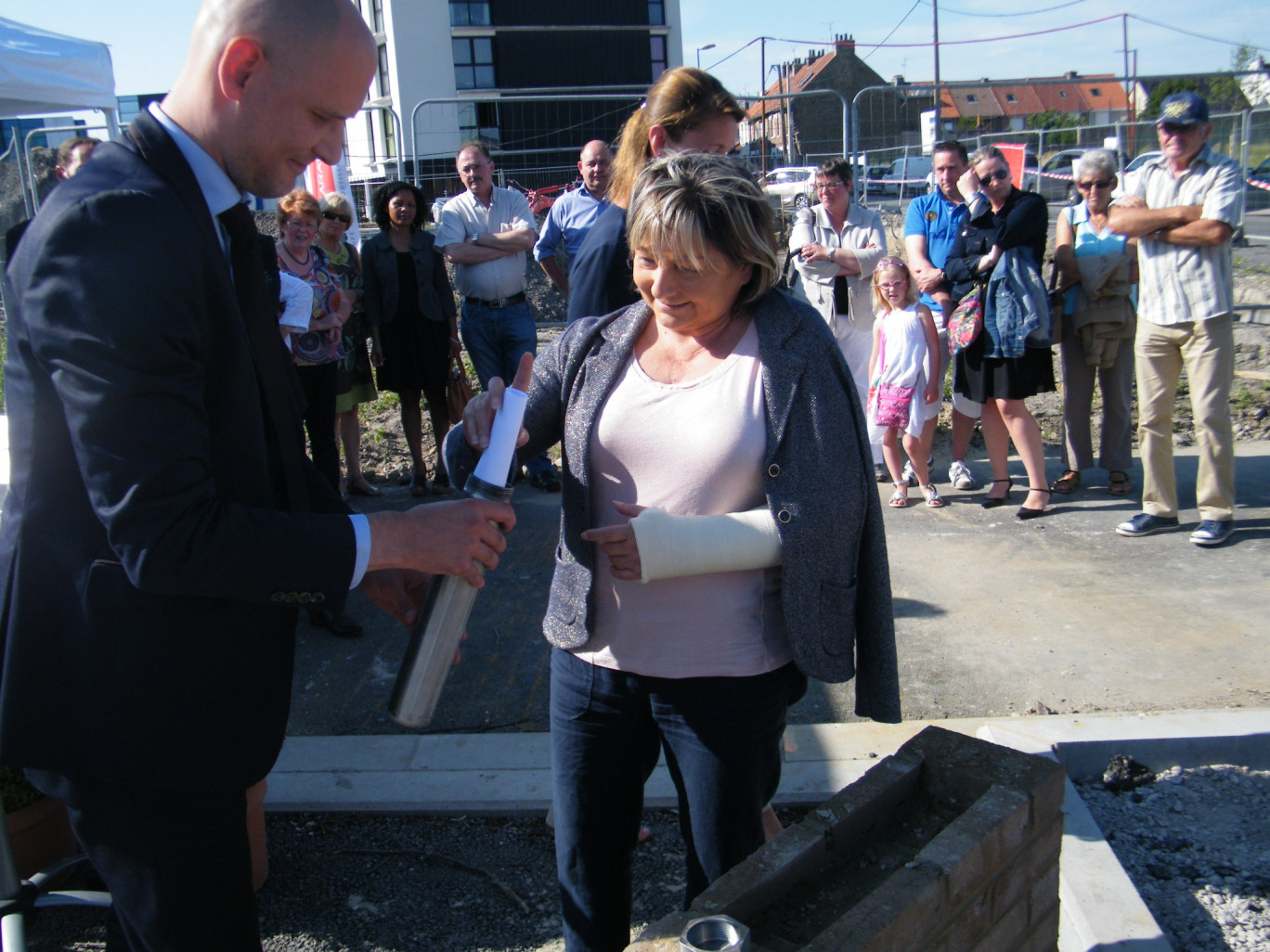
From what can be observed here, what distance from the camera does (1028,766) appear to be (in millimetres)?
2178

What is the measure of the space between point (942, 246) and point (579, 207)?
2.43m

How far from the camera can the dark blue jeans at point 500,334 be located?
22.3 feet

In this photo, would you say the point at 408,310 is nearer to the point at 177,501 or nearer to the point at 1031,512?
the point at 1031,512

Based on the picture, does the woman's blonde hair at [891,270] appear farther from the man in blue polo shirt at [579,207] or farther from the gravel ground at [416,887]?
the gravel ground at [416,887]

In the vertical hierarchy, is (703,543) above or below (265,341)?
below

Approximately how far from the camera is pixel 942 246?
636 cm

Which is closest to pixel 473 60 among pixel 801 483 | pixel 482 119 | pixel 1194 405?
pixel 482 119

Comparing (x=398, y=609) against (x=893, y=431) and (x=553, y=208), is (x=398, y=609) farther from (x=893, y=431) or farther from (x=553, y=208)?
(x=553, y=208)

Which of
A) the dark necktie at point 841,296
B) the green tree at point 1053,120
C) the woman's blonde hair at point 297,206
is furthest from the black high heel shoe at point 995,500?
the green tree at point 1053,120

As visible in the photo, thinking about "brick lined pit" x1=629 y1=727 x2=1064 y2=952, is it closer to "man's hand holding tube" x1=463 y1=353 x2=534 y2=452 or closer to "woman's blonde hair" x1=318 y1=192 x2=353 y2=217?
"man's hand holding tube" x1=463 y1=353 x2=534 y2=452

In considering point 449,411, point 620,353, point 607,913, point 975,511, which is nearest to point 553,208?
point 449,411

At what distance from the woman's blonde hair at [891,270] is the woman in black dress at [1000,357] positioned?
0.93 ft

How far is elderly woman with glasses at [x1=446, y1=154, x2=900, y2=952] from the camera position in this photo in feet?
6.66

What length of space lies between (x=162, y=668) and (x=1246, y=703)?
363cm
